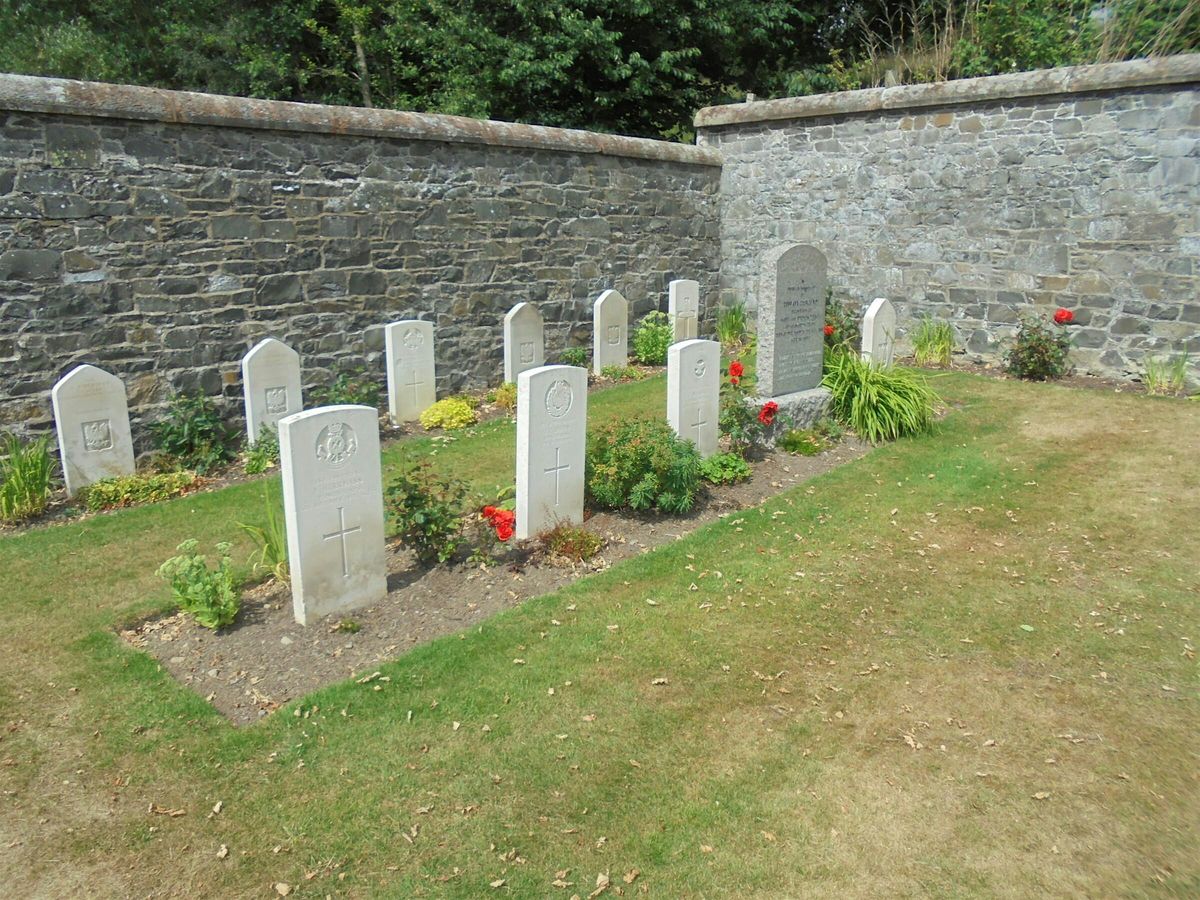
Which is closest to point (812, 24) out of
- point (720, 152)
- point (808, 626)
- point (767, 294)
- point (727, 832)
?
point (720, 152)

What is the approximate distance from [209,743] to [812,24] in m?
19.8

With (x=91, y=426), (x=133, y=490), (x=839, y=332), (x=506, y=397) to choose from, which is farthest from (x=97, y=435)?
(x=839, y=332)

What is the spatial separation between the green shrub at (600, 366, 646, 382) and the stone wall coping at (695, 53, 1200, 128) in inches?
189

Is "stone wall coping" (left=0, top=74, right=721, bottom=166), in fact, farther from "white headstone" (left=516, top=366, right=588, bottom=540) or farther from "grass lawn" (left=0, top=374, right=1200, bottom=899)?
"white headstone" (left=516, top=366, right=588, bottom=540)

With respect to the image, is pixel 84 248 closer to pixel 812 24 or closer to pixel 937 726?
pixel 937 726

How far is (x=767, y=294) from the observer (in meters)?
8.61

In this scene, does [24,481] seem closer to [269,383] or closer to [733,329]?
[269,383]

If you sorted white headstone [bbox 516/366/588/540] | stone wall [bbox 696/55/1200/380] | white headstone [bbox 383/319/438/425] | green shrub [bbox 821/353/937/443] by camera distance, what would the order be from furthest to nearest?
stone wall [bbox 696/55/1200/380], white headstone [bbox 383/319/438/425], green shrub [bbox 821/353/937/443], white headstone [bbox 516/366/588/540]

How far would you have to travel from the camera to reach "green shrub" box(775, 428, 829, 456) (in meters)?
8.56

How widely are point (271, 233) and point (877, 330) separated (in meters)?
6.49

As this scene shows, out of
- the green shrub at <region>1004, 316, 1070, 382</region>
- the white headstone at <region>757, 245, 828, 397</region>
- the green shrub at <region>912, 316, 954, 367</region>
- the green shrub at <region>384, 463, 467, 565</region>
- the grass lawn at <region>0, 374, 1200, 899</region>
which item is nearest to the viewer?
the grass lawn at <region>0, 374, 1200, 899</region>

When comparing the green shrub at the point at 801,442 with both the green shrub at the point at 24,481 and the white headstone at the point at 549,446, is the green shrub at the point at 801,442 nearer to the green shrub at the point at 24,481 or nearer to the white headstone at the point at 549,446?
the white headstone at the point at 549,446

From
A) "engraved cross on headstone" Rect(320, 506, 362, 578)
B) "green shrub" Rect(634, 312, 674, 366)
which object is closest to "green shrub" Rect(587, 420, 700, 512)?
"engraved cross on headstone" Rect(320, 506, 362, 578)

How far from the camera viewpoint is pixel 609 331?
12.2 metres
